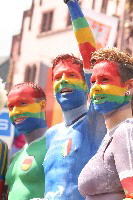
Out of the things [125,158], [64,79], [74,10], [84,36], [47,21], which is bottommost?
[125,158]

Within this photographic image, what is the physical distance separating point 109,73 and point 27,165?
1.45 m

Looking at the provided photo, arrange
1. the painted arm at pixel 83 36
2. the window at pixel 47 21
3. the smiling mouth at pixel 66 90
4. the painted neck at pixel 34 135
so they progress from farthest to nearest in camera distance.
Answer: the window at pixel 47 21, the painted neck at pixel 34 135, the smiling mouth at pixel 66 90, the painted arm at pixel 83 36

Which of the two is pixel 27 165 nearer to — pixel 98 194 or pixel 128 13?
pixel 98 194

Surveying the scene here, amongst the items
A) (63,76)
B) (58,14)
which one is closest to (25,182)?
(63,76)

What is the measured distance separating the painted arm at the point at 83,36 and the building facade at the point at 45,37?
16426 mm

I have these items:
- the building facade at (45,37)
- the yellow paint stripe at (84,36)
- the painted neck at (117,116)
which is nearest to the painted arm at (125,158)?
the painted neck at (117,116)

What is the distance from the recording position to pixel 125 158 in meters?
2.85

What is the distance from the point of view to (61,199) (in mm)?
3783

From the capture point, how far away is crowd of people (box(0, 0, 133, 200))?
2973 millimetres

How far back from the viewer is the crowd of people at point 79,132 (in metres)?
2.97

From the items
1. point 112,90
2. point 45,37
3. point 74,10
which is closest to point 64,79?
point 74,10

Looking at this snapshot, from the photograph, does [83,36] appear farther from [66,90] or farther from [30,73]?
[30,73]

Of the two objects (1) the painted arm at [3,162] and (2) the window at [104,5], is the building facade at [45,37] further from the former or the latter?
(1) the painted arm at [3,162]

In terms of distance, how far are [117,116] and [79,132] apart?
792 millimetres
